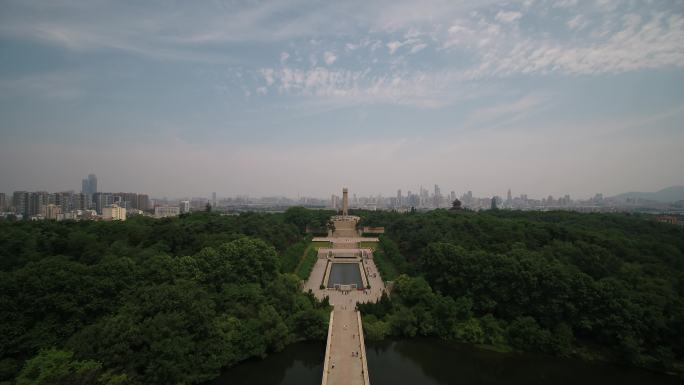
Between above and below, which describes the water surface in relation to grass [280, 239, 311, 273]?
below

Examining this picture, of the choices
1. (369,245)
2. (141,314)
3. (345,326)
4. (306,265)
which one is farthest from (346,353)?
(369,245)

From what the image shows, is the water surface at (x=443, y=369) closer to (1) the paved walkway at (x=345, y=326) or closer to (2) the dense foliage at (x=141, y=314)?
(2) the dense foliage at (x=141, y=314)

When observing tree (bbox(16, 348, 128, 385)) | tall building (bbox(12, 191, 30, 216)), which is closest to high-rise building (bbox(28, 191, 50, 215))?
tall building (bbox(12, 191, 30, 216))

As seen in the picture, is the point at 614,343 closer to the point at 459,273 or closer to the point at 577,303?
the point at 577,303

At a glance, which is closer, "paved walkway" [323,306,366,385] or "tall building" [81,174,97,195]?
"paved walkway" [323,306,366,385]

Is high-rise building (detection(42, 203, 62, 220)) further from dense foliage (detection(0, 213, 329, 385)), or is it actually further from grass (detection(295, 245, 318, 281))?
grass (detection(295, 245, 318, 281))

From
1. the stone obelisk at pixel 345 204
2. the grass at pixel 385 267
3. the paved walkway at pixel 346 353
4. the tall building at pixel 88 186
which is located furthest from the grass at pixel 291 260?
the tall building at pixel 88 186

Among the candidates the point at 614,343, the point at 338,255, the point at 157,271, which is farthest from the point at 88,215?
the point at 614,343

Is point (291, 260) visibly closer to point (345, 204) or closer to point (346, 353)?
point (346, 353)
